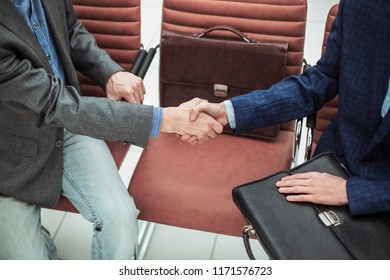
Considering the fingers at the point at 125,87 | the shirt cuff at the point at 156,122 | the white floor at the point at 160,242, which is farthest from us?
the white floor at the point at 160,242

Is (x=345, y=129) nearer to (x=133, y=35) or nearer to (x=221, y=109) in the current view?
(x=221, y=109)

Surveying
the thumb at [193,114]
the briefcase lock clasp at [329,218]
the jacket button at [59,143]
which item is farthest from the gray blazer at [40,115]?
the briefcase lock clasp at [329,218]

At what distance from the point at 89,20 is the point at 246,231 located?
3.44 feet

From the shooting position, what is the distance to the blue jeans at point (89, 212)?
1724 millimetres

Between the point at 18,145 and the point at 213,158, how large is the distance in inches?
27.0

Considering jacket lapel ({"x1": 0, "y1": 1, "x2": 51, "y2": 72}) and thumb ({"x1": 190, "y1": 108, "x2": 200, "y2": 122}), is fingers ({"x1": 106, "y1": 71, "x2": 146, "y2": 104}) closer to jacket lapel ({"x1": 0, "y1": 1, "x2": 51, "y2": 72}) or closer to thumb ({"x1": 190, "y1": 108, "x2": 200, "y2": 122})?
thumb ({"x1": 190, "y1": 108, "x2": 200, "y2": 122})

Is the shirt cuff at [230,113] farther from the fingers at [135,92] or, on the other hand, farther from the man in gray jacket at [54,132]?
the fingers at [135,92]

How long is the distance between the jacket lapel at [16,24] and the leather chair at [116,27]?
459 millimetres

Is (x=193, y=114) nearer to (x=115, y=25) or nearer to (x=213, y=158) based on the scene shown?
(x=213, y=158)

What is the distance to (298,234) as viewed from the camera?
148cm

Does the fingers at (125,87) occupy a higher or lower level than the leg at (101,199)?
higher

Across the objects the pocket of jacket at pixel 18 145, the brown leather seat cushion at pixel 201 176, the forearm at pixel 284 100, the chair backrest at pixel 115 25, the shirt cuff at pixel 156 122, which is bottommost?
the brown leather seat cushion at pixel 201 176

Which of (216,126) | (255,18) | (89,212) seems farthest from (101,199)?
(255,18)
